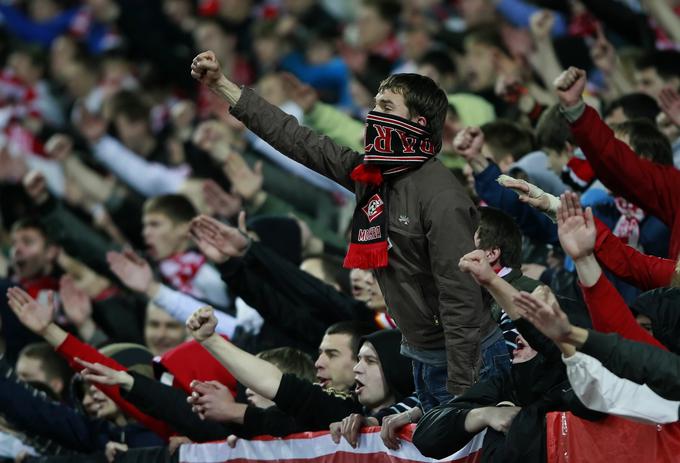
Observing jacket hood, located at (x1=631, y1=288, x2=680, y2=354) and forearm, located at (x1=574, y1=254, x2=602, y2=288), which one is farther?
jacket hood, located at (x1=631, y1=288, x2=680, y2=354)

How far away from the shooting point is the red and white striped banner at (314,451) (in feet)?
15.9

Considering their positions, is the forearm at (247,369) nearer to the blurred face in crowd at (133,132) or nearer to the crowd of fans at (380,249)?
the crowd of fans at (380,249)

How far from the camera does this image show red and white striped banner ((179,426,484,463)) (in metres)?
4.83

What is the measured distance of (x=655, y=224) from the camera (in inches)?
229

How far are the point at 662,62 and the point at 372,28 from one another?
3785mm

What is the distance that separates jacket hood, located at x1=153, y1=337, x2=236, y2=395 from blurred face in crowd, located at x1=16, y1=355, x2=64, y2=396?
4.07 feet

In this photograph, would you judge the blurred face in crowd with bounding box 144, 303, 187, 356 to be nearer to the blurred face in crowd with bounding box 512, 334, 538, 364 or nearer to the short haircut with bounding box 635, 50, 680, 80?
the short haircut with bounding box 635, 50, 680, 80

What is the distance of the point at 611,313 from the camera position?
421cm

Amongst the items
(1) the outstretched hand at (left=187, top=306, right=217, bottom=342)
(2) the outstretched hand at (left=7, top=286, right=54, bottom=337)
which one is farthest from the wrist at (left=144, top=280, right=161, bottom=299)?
(1) the outstretched hand at (left=187, top=306, right=217, bottom=342)

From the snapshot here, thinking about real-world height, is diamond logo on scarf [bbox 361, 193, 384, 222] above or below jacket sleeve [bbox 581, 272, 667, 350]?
above

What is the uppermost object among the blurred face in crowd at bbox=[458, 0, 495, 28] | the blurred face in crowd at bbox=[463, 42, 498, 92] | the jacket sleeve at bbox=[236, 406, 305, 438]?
the blurred face in crowd at bbox=[458, 0, 495, 28]

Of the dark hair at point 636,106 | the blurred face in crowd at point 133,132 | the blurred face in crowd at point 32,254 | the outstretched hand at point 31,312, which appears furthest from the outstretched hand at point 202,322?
the blurred face in crowd at point 133,132

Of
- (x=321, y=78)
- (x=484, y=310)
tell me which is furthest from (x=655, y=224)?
(x=321, y=78)

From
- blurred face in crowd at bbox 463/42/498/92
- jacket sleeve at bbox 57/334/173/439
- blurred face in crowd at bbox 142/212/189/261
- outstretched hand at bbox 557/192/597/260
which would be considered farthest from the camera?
blurred face in crowd at bbox 463/42/498/92
